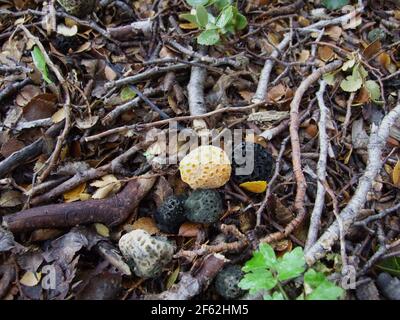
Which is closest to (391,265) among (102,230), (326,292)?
(326,292)

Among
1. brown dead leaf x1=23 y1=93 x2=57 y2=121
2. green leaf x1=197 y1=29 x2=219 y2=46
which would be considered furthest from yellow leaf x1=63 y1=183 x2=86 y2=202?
green leaf x1=197 y1=29 x2=219 y2=46

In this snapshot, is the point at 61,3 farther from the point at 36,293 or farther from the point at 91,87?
the point at 36,293

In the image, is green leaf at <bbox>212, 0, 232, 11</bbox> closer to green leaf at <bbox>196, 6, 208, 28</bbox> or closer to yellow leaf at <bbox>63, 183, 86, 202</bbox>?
green leaf at <bbox>196, 6, 208, 28</bbox>
